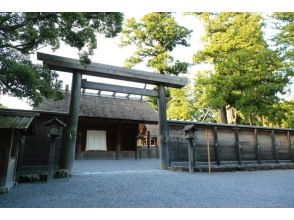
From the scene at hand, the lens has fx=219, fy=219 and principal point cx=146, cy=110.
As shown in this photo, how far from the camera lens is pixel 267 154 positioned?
11.7m

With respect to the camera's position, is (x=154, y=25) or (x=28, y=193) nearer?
(x=28, y=193)

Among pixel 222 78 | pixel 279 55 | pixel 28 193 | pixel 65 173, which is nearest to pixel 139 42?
pixel 222 78

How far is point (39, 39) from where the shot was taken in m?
6.20

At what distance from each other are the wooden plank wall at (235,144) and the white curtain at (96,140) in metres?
7.84

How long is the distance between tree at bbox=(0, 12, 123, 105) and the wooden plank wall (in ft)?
17.1

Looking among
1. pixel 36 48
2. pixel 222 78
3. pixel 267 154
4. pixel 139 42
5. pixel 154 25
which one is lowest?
pixel 267 154

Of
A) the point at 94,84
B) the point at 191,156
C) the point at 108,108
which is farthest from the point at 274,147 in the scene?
the point at 108,108

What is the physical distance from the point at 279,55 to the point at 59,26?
44.2ft

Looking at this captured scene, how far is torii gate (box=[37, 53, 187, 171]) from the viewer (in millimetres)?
7449

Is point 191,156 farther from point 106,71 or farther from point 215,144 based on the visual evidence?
point 106,71

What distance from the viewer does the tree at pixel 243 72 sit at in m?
13.2

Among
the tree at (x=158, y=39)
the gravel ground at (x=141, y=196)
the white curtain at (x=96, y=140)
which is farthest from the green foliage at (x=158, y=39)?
the gravel ground at (x=141, y=196)

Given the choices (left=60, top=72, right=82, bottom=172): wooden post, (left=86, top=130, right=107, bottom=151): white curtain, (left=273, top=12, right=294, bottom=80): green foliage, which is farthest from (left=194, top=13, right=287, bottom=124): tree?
(left=60, top=72, right=82, bottom=172): wooden post

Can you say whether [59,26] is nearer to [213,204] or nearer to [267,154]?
[213,204]
